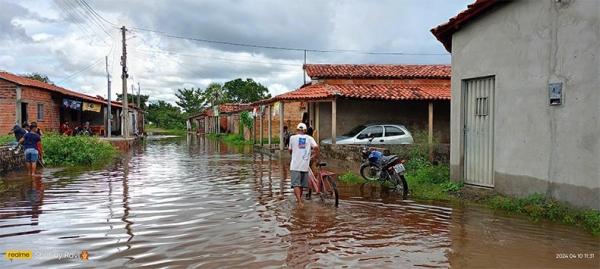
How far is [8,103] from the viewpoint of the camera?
2181 cm

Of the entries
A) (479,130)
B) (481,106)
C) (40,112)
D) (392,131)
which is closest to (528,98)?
(481,106)

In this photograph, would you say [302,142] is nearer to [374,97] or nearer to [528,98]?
[528,98]

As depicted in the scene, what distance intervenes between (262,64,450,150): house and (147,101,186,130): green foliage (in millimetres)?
62550

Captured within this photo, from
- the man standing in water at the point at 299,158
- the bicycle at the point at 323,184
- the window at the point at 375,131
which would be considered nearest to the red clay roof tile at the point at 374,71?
the window at the point at 375,131

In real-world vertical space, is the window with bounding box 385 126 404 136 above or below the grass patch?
above

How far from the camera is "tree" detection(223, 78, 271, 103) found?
260 ft

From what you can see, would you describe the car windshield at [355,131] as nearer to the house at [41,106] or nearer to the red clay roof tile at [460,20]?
the red clay roof tile at [460,20]

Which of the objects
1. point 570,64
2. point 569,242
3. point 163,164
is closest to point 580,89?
point 570,64

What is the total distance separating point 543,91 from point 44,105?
24.0 metres

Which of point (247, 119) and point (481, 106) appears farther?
point (247, 119)

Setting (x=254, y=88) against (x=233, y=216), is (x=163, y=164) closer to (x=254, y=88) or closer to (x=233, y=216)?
(x=233, y=216)

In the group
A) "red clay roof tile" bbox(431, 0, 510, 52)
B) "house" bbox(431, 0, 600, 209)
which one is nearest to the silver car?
"red clay roof tile" bbox(431, 0, 510, 52)

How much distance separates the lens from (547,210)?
8.00 m

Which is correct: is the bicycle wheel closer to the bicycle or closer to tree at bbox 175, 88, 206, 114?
the bicycle
